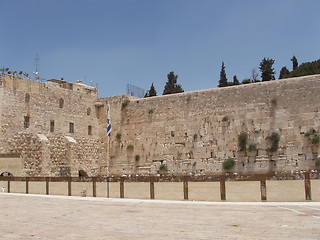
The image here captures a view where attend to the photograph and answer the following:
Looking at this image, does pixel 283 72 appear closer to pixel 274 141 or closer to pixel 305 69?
pixel 305 69

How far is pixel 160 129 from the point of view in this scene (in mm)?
25031

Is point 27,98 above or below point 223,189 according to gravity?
above

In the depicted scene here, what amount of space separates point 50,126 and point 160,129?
23.4ft

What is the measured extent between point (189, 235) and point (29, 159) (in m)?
19.6

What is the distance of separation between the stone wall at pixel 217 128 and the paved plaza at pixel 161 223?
11.9 metres

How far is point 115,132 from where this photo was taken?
27141 millimetres

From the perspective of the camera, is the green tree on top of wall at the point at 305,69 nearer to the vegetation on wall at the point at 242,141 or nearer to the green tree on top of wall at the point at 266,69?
the green tree on top of wall at the point at 266,69

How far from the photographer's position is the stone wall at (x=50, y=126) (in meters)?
23.1

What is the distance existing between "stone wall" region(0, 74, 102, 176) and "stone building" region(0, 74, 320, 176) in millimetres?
61

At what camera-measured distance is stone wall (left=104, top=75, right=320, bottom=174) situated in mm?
20875

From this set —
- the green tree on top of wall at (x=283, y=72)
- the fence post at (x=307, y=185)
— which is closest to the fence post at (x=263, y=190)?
the fence post at (x=307, y=185)

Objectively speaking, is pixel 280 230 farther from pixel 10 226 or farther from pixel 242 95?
pixel 242 95

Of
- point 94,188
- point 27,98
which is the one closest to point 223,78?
point 27,98

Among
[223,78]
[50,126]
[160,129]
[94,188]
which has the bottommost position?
[94,188]
